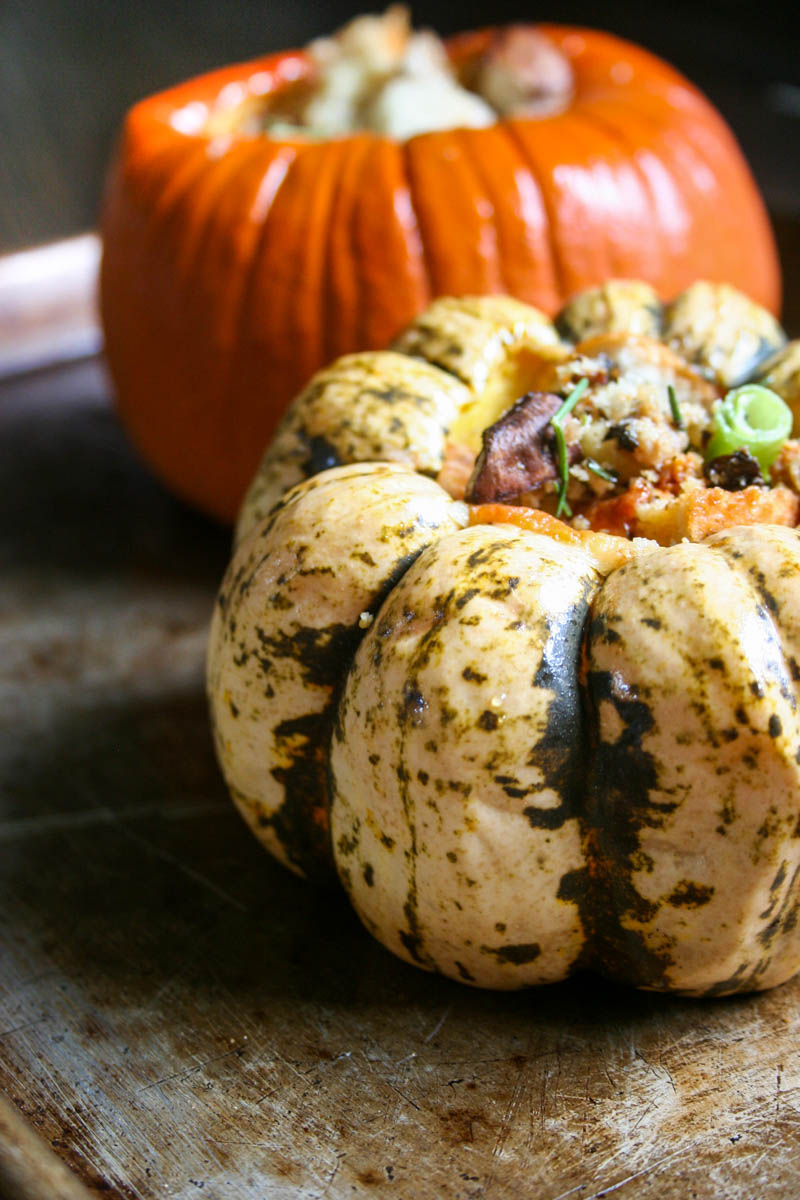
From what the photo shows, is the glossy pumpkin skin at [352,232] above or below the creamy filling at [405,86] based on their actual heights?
below

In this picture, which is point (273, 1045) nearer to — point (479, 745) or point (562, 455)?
point (479, 745)

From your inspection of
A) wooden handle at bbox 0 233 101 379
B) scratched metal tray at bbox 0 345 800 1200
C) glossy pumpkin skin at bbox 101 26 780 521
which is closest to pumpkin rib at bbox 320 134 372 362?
glossy pumpkin skin at bbox 101 26 780 521

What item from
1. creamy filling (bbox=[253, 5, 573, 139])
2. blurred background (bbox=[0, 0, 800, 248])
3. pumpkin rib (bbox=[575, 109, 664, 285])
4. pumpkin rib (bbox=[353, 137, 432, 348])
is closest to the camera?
pumpkin rib (bbox=[353, 137, 432, 348])

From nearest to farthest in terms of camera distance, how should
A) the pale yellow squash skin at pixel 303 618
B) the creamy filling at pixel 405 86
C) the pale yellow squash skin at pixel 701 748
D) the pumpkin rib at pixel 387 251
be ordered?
the pale yellow squash skin at pixel 701 748
the pale yellow squash skin at pixel 303 618
the pumpkin rib at pixel 387 251
the creamy filling at pixel 405 86

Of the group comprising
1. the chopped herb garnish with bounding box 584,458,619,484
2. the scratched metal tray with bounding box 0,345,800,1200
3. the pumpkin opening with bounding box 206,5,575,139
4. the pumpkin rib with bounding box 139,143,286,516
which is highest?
the pumpkin opening with bounding box 206,5,575,139

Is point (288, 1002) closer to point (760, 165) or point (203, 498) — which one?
point (203, 498)

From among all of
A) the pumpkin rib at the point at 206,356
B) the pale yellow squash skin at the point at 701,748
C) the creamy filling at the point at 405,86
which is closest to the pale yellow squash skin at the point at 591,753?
the pale yellow squash skin at the point at 701,748

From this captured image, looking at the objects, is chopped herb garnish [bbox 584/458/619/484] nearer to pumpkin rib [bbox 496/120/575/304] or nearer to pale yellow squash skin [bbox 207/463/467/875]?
pale yellow squash skin [bbox 207/463/467/875]

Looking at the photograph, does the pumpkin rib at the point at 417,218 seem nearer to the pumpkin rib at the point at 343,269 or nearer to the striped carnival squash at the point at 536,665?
the pumpkin rib at the point at 343,269
